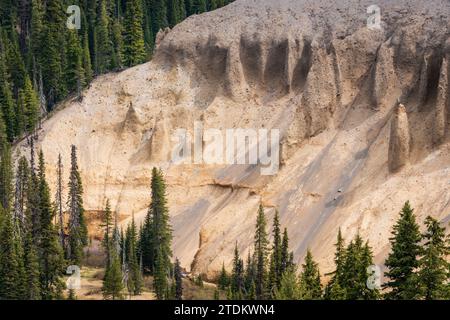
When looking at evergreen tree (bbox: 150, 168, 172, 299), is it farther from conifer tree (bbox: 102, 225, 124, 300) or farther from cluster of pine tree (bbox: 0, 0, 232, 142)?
cluster of pine tree (bbox: 0, 0, 232, 142)

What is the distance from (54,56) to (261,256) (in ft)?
144

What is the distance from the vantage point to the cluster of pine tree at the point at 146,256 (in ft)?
210

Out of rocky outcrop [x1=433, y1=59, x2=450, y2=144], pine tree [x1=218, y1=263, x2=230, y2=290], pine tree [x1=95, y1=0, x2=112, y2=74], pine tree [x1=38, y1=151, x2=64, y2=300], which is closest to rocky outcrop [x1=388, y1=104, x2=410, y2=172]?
rocky outcrop [x1=433, y1=59, x2=450, y2=144]

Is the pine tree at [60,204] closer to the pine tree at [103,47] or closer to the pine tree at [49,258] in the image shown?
the pine tree at [49,258]

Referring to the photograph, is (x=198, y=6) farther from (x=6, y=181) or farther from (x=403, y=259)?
(x=403, y=259)

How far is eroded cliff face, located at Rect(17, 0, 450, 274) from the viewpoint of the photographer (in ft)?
→ 238

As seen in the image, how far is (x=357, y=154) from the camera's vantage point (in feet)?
253

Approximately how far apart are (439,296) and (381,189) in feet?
81.7

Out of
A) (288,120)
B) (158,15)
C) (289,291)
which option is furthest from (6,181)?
(158,15)

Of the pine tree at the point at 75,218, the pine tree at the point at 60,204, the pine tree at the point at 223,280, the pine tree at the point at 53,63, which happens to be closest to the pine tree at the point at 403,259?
the pine tree at the point at 223,280

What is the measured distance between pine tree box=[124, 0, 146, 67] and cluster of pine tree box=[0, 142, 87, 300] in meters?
18.9

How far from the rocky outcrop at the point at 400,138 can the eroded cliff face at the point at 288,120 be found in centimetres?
7
